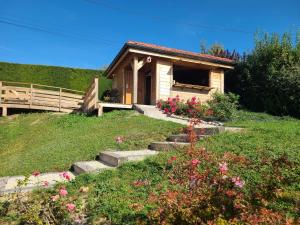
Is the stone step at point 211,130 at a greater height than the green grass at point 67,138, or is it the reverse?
the stone step at point 211,130

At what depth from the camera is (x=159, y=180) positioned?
4926mm

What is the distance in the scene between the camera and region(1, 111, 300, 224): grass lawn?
3816 millimetres

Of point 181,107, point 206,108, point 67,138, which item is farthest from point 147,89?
point 67,138

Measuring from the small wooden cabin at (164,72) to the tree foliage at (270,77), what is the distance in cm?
148

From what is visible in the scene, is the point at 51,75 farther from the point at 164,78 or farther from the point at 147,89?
the point at 164,78

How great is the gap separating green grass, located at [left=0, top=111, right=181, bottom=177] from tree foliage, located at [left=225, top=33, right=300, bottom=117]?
7.80 metres

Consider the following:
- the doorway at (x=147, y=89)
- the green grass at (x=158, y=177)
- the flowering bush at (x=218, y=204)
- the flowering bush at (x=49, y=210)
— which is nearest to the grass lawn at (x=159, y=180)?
the green grass at (x=158, y=177)

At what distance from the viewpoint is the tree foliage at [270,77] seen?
15367 mm

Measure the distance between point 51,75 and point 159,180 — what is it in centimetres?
1979

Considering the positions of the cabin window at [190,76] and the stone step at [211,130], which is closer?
the stone step at [211,130]

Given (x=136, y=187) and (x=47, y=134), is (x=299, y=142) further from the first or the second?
(x=47, y=134)

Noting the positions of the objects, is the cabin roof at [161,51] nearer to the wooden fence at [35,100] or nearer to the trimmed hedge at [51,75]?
the wooden fence at [35,100]

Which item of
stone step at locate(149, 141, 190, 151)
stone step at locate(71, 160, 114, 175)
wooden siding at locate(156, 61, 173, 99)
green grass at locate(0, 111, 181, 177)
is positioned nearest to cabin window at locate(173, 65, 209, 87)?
wooden siding at locate(156, 61, 173, 99)

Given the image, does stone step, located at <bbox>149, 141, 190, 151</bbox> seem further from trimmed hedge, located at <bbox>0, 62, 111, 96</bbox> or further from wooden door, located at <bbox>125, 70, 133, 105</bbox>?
trimmed hedge, located at <bbox>0, 62, 111, 96</bbox>
